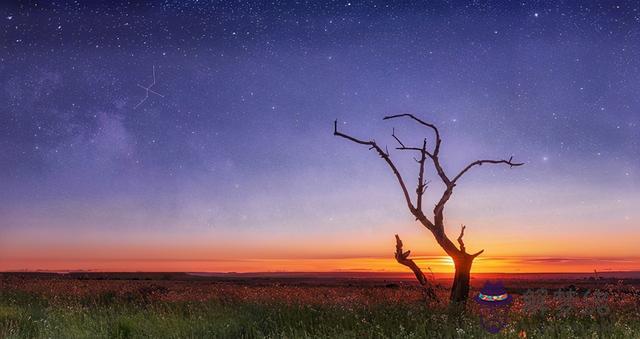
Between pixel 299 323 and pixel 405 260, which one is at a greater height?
pixel 405 260

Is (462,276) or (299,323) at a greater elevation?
(462,276)

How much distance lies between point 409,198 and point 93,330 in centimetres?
714

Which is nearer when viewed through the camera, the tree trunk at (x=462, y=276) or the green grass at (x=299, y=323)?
the green grass at (x=299, y=323)

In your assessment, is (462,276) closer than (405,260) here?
Yes

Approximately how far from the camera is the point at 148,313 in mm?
14891

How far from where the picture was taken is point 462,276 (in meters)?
14.3

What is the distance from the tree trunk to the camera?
1418 cm

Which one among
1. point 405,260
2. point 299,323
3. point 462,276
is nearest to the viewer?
point 299,323

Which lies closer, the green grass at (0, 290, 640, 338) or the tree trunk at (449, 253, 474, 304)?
the green grass at (0, 290, 640, 338)

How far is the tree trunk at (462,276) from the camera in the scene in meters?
14.2

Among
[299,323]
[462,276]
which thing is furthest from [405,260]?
[299,323]

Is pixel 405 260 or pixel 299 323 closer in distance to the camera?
pixel 299 323

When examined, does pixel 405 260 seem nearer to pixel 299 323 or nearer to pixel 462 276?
pixel 462 276

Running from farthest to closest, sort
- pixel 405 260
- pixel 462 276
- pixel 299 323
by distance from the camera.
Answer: pixel 405 260, pixel 462 276, pixel 299 323
